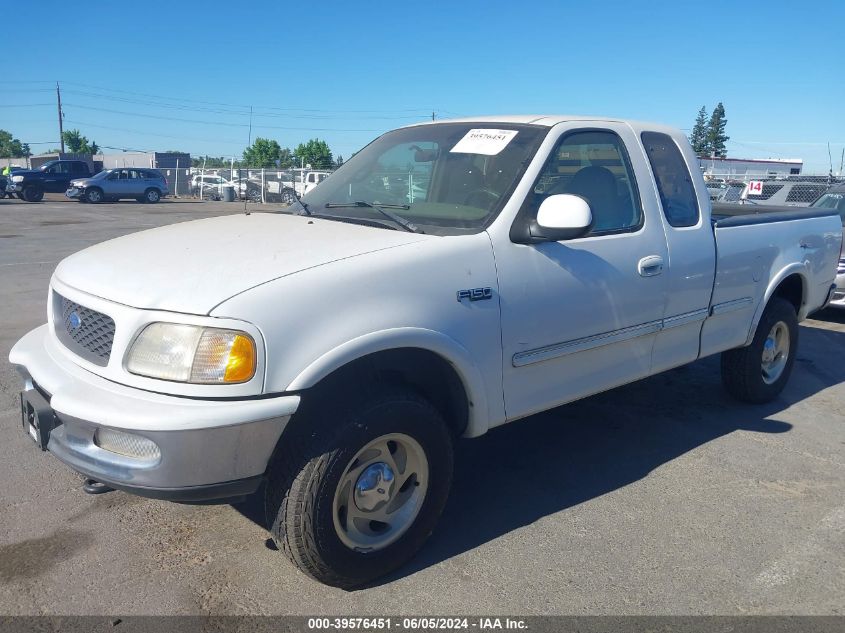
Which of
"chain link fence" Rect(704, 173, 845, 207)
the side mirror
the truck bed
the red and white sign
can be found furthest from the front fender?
the red and white sign

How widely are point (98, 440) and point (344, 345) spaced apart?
95cm

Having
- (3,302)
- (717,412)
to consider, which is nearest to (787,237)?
(717,412)

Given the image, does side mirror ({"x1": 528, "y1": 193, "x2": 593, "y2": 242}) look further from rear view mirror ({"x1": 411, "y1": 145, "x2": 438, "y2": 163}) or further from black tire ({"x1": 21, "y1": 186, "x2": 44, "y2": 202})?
black tire ({"x1": 21, "y1": 186, "x2": 44, "y2": 202})

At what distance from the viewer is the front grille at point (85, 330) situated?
2832 mm

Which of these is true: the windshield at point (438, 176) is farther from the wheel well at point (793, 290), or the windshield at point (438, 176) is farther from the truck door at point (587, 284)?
the wheel well at point (793, 290)

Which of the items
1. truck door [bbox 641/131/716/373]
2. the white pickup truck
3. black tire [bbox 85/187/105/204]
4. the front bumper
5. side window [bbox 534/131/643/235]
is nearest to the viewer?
the front bumper

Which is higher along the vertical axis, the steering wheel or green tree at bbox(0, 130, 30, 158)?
green tree at bbox(0, 130, 30, 158)

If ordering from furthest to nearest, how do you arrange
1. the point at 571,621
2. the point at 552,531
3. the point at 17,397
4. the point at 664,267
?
the point at 17,397, the point at 664,267, the point at 552,531, the point at 571,621

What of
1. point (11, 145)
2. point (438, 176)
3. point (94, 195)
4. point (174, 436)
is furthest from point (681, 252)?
point (11, 145)

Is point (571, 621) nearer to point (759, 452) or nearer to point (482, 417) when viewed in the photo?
point (482, 417)

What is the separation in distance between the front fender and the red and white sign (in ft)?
56.5

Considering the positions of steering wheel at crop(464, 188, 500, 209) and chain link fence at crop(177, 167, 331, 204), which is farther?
chain link fence at crop(177, 167, 331, 204)

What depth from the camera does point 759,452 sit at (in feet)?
15.4

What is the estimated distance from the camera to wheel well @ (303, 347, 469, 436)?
9.83 ft
